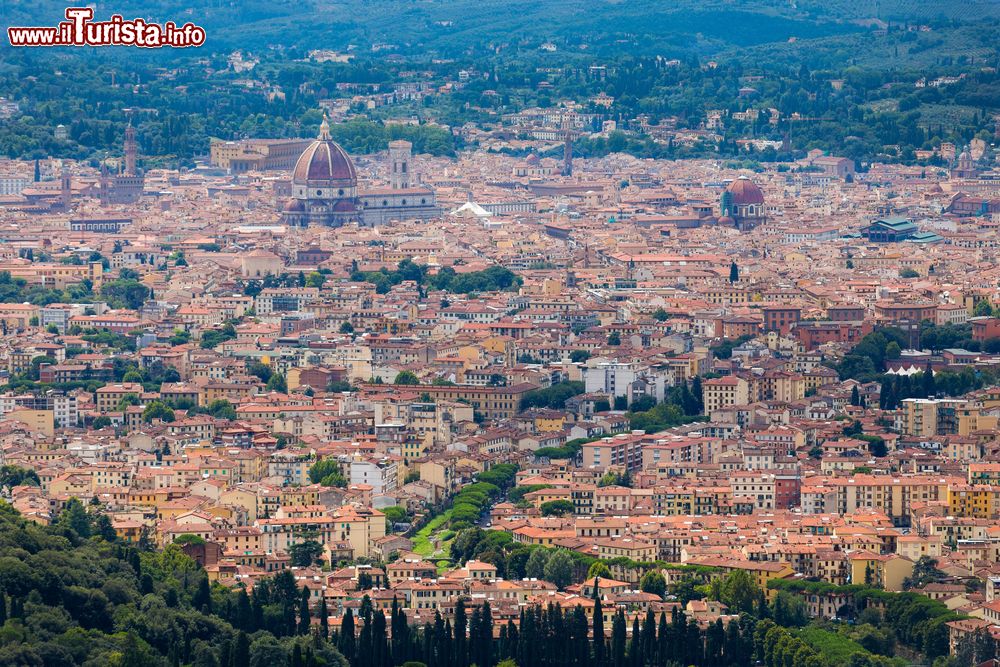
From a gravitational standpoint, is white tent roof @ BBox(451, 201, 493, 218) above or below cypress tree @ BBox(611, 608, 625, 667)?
above

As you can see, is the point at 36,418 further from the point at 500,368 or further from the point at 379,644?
the point at 379,644

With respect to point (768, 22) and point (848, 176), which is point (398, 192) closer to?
point (848, 176)

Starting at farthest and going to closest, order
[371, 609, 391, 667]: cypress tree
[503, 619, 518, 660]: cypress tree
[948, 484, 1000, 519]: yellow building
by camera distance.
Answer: [948, 484, 1000, 519]: yellow building, [503, 619, 518, 660]: cypress tree, [371, 609, 391, 667]: cypress tree

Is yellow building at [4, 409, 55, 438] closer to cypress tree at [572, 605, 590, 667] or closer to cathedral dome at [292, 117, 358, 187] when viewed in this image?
cypress tree at [572, 605, 590, 667]

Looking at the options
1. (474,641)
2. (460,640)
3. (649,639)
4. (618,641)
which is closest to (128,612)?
(460,640)

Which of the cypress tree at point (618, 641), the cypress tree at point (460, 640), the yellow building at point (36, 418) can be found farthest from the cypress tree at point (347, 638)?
the yellow building at point (36, 418)

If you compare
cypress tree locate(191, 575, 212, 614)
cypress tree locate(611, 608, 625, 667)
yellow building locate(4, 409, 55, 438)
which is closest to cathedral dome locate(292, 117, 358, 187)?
yellow building locate(4, 409, 55, 438)

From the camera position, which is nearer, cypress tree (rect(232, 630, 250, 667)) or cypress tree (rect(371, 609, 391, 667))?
cypress tree (rect(232, 630, 250, 667))
